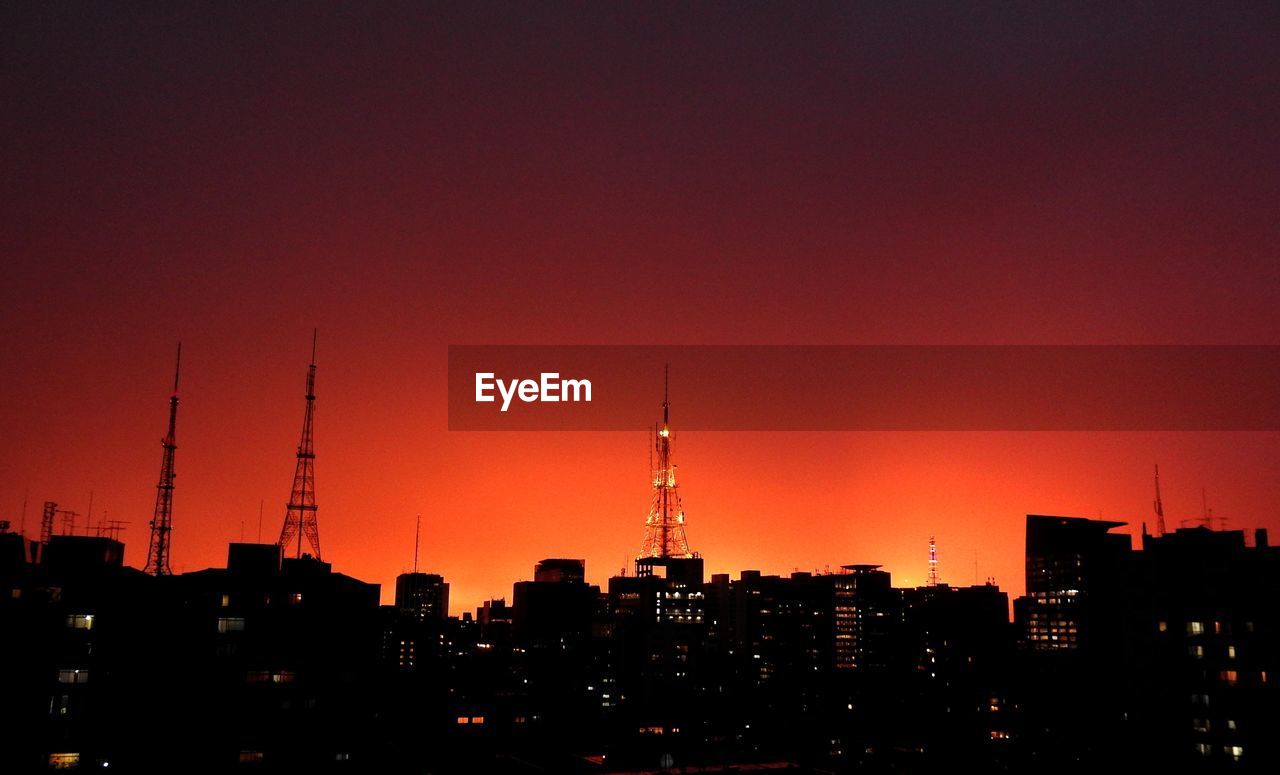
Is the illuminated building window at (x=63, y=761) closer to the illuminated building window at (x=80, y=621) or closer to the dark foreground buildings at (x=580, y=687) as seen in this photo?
the dark foreground buildings at (x=580, y=687)

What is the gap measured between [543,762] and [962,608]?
87630 millimetres

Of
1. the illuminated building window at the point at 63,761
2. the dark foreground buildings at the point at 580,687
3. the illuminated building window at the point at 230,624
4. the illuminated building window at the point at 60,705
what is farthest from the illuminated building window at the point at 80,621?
the illuminated building window at the point at 230,624

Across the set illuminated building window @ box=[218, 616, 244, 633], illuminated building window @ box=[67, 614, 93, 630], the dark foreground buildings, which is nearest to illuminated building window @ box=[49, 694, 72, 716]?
the dark foreground buildings

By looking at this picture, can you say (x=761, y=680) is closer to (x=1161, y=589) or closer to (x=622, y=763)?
(x=622, y=763)

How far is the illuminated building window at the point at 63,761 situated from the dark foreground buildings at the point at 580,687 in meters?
0.05

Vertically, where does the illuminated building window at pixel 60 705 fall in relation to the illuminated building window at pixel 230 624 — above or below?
below

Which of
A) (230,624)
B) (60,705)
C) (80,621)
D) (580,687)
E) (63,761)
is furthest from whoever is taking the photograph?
(580,687)

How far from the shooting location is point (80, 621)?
26000 millimetres

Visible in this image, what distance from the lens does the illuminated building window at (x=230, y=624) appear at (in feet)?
84.4

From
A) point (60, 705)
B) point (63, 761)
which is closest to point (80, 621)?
point (60, 705)

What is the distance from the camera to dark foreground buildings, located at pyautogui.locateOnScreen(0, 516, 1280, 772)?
25.4m

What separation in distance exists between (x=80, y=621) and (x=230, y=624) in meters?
4.02

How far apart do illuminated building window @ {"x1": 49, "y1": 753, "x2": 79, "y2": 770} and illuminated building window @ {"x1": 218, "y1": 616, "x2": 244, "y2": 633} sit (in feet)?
15.0

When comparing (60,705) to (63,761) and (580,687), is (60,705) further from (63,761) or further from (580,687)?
(580,687)
